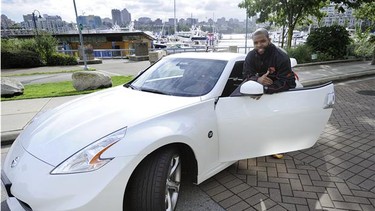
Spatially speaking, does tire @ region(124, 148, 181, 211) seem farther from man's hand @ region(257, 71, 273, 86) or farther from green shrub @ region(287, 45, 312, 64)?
green shrub @ region(287, 45, 312, 64)

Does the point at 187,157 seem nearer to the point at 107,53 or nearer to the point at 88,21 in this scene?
the point at 107,53

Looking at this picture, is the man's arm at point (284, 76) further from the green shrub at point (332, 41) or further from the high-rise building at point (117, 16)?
the high-rise building at point (117, 16)

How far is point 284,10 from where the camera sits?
13320mm

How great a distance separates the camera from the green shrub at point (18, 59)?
1584 centimetres

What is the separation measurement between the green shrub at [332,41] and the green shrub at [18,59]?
58.0 feet

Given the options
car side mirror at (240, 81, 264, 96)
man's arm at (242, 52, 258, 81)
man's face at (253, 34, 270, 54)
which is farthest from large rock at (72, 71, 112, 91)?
car side mirror at (240, 81, 264, 96)

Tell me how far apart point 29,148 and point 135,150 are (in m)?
0.92

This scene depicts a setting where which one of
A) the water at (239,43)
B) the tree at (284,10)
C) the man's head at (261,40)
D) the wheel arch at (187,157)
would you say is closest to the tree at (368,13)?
the tree at (284,10)

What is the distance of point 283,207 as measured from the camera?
2455mm

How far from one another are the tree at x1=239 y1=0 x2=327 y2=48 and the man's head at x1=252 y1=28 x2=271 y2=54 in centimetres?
1073

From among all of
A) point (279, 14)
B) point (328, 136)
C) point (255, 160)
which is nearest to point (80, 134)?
point (255, 160)

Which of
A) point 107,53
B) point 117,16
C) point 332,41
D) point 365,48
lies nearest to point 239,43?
point 107,53

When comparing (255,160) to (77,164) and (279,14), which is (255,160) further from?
(279,14)

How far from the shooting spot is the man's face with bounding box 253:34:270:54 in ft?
9.98
